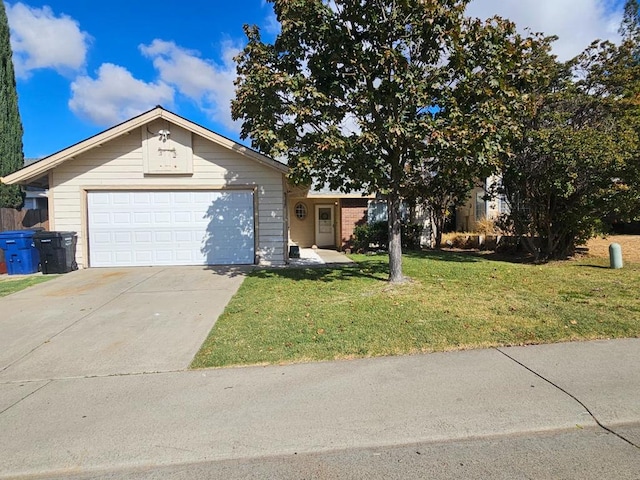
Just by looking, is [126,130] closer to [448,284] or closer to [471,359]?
[448,284]

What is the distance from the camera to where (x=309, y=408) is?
348 cm

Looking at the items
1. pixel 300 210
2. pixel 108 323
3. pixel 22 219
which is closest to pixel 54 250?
pixel 22 219

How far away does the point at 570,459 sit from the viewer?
272 centimetres

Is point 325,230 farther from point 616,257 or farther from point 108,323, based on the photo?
point 108,323

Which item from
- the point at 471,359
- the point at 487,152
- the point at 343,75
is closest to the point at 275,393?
the point at 471,359

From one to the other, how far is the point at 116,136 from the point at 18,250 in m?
4.07

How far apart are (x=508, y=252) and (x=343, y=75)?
416 inches

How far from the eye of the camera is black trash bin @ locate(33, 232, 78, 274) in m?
10.8

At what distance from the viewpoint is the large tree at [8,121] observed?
1957cm

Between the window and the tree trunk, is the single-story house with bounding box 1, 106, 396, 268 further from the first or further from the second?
the window

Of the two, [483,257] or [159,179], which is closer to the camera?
[159,179]

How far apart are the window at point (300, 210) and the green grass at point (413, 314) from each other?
29.4 ft

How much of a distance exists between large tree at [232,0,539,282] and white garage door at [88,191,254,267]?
4320mm

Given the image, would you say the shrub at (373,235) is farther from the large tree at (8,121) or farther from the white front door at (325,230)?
the large tree at (8,121)
